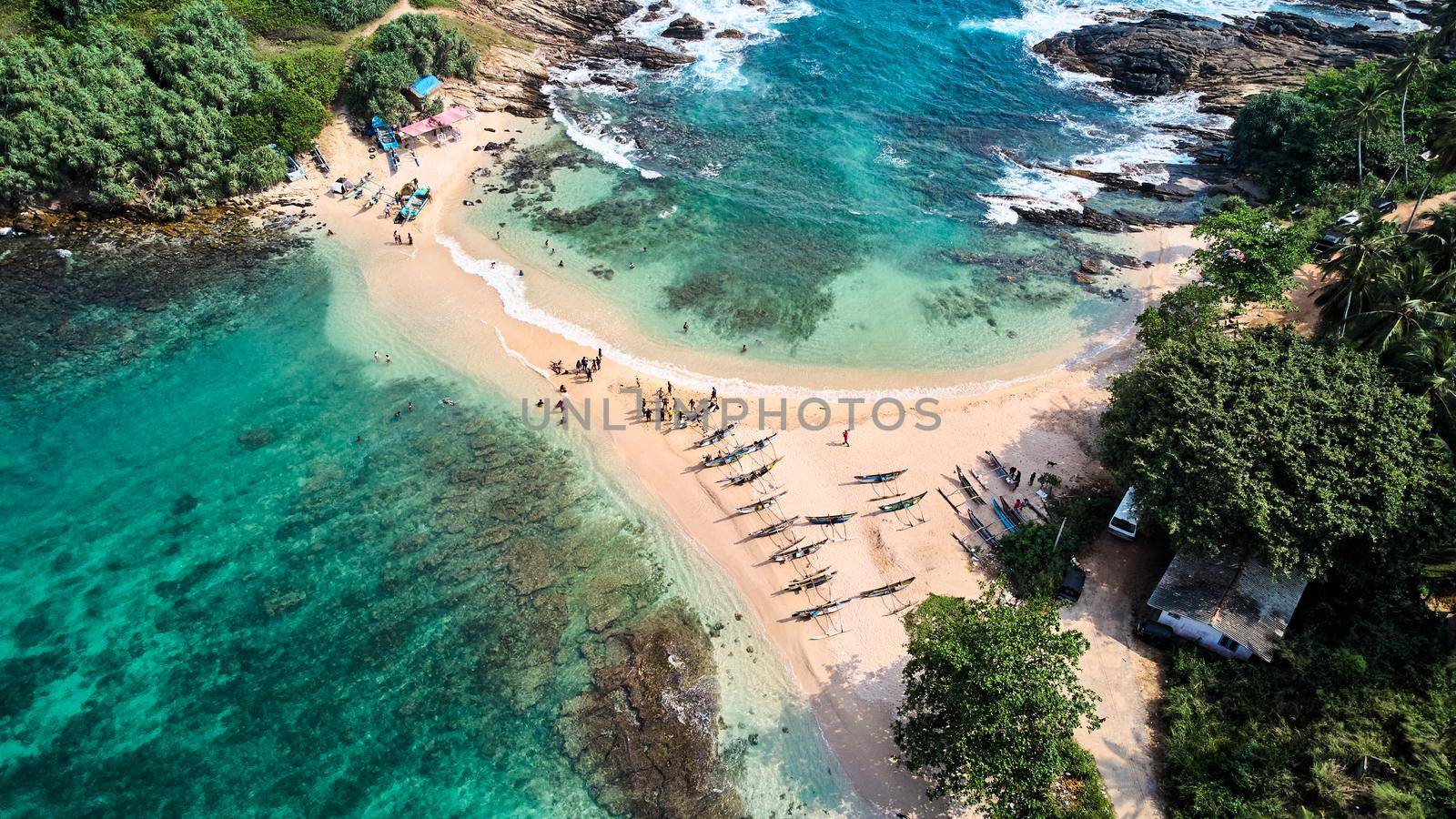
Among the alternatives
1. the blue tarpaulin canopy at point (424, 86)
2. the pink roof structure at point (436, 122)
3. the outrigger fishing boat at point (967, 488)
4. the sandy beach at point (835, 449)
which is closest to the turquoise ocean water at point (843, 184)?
the sandy beach at point (835, 449)

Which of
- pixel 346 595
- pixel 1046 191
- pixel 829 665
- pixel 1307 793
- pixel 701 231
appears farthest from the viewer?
pixel 1046 191

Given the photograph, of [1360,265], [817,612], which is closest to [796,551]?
[817,612]

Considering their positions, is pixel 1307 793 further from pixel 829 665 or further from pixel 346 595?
pixel 346 595

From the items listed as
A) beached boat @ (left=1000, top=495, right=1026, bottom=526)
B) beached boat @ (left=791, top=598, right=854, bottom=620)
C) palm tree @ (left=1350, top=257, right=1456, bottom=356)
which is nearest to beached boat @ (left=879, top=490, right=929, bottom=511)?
beached boat @ (left=1000, top=495, right=1026, bottom=526)

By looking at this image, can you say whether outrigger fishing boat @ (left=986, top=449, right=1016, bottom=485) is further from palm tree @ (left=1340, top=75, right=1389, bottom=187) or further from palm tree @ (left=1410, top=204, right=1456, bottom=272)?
palm tree @ (left=1340, top=75, right=1389, bottom=187)

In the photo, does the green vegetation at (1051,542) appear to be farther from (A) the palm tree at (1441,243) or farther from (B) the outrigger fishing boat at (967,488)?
(A) the palm tree at (1441,243)

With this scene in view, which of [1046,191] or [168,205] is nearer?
[168,205]

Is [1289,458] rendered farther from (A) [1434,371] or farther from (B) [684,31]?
(B) [684,31]

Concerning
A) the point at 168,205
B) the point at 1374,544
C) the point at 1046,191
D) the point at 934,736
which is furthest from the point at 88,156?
the point at 1374,544
